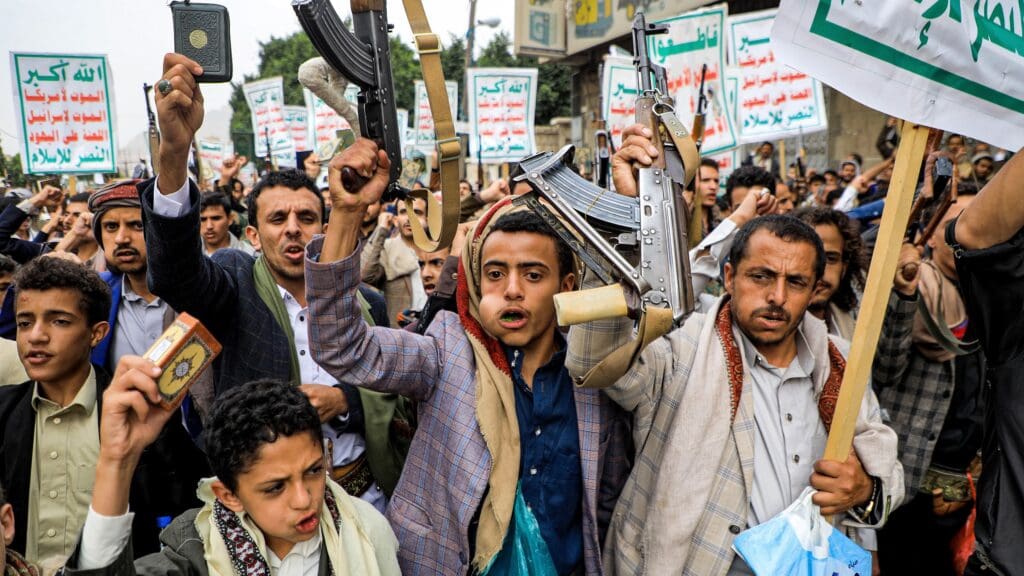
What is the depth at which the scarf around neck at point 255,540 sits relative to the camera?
1878 millimetres

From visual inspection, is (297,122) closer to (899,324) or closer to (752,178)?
(752,178)

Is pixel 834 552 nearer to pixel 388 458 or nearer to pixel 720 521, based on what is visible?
pixel 720 521

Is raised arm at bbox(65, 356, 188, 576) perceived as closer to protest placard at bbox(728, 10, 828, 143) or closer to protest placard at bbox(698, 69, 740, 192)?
protest placard at bbox(698, 69, 740, 192)

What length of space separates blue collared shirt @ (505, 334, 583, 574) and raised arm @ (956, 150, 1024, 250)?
1133 mm

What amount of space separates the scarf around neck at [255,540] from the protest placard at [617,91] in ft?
17.2

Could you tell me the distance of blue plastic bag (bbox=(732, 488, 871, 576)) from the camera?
2098 mm

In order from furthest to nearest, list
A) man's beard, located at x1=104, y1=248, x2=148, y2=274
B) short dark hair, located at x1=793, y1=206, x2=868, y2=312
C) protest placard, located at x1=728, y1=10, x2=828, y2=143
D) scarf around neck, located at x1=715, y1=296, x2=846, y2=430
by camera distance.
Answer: protest placard, located at x1=728, y1=10, x2=828, y2=143
short dark hair, located at x1=793, y1=206, x2=868, y2=312
man's beard, located at x1=104, y1=248, x2=148, y2=274
scarf around neck, located at x1=715, y1=296, x2=846, y2=430

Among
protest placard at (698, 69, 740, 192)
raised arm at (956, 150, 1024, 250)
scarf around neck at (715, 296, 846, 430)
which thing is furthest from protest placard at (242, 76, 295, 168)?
raised arm at (956, 150, 1024, 250)

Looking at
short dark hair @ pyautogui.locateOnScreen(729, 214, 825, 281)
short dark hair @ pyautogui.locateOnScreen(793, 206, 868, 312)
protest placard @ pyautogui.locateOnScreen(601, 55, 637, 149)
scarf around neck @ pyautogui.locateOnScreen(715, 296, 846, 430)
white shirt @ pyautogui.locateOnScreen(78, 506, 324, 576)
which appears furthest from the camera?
protest placard @ pyautogui.locateOnScreen(601, 55, 637, 149)

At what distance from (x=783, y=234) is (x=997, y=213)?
635mm

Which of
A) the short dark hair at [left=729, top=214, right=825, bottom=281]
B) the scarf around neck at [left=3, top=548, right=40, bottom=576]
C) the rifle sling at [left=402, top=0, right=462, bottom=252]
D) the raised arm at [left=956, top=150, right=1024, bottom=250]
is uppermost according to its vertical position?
the rifle sling at [left=402, top=0, right=462, bottom=252]

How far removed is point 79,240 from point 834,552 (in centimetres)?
465

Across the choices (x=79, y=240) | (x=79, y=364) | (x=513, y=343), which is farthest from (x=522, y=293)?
(x=79, y=240)

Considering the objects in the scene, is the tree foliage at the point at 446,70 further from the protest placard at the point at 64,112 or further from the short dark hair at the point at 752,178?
the short dark hair at the point at 752,178
